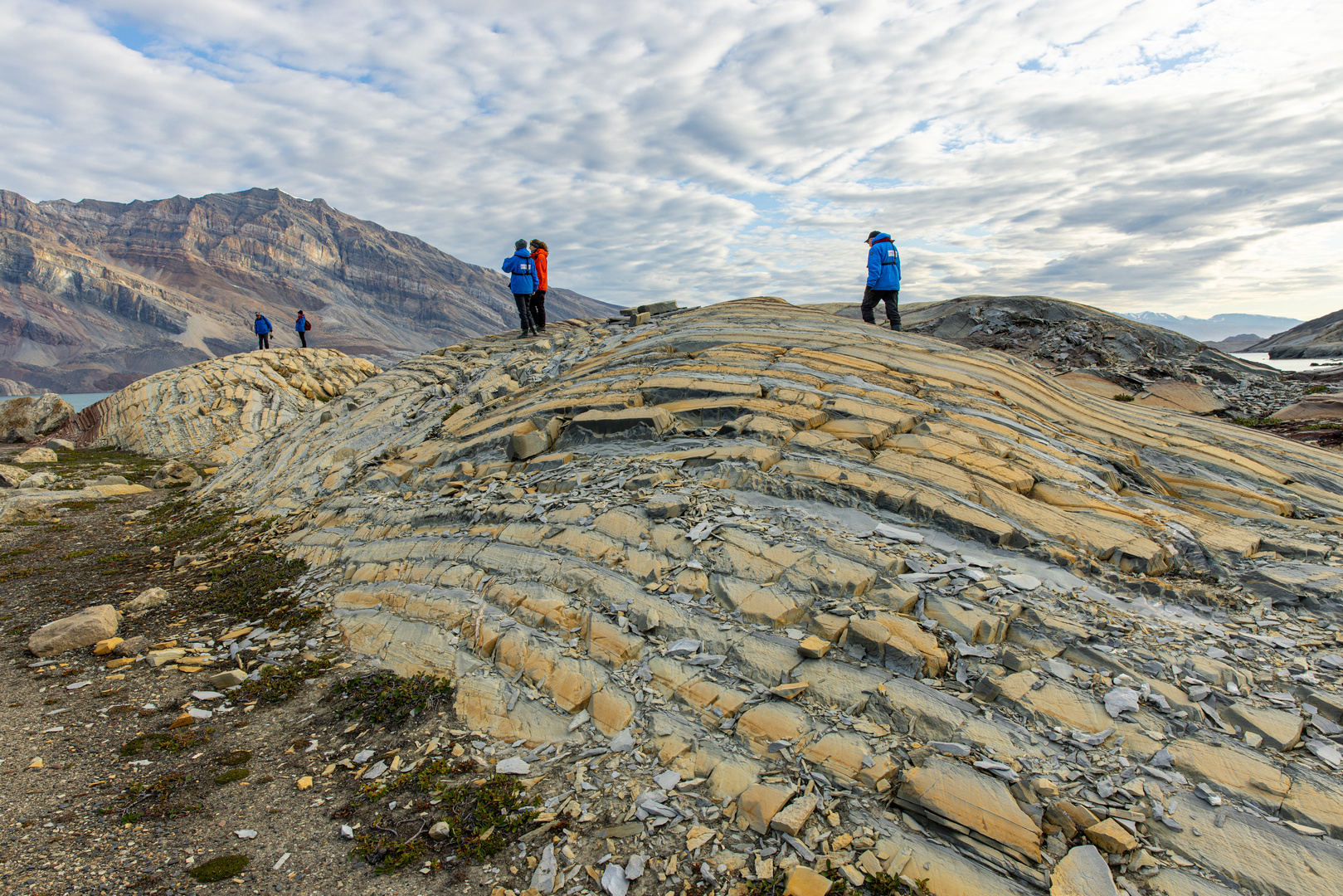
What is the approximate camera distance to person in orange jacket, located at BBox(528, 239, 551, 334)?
17734mm

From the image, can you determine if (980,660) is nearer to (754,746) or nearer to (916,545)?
(916,545)

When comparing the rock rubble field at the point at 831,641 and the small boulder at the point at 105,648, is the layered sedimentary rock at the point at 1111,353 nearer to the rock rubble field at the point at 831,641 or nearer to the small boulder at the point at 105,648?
the rock rubble field at the point at 831,641

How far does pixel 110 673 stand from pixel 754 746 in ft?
26.3

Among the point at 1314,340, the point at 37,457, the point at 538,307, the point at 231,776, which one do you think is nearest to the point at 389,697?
the point at 231,776

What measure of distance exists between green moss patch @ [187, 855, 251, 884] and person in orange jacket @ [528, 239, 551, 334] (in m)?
15.6

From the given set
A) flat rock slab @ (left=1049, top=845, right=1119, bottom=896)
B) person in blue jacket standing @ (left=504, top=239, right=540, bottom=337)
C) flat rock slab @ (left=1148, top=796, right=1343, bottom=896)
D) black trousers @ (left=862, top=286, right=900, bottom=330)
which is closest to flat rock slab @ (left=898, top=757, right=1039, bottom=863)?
flat rock slab @ (left=1049, top=845, right=1119, bottom=896)

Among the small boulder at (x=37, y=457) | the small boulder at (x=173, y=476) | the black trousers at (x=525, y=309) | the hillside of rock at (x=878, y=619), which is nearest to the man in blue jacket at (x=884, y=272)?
the hillside of rock at (x=878, y=619)

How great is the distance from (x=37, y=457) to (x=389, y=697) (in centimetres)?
2680

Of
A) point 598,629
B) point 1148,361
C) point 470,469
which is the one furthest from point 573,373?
point 1148,361

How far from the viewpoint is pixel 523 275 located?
17328mm

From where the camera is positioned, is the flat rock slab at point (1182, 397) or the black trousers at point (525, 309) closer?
the flat rock slab at point (1182, 397)

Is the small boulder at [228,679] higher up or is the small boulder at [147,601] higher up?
the small boulder at [147,601]

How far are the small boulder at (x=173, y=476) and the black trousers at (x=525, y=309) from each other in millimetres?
11862

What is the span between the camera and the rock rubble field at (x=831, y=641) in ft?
13.1
